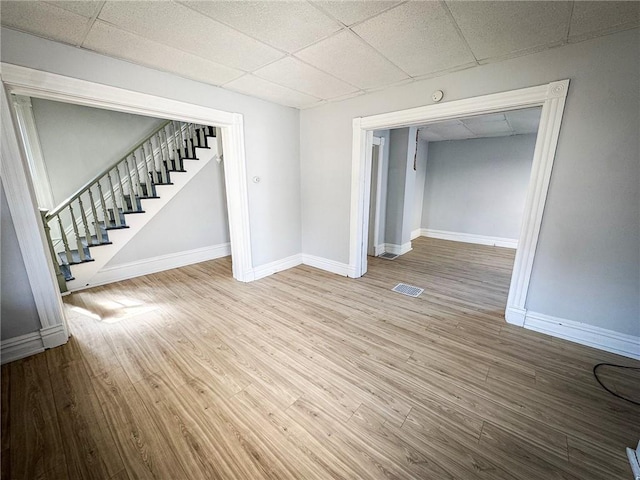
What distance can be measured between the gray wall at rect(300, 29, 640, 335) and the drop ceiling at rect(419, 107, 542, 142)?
1.43 meters

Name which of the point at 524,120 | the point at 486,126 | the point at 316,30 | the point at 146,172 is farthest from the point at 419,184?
the point at 146,172

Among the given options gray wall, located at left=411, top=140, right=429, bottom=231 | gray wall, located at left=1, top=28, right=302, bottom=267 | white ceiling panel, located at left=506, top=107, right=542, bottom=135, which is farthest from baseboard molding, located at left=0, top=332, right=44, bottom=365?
gray wall, located at left=411, top=140, right=429, bottom=231

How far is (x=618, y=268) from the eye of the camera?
2.01 m

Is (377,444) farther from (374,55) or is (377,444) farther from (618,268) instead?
(374,55)

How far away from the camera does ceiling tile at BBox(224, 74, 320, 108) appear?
8.90 ft

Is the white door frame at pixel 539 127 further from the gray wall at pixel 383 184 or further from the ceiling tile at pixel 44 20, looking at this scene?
the ceiling tile at pixel 44 20

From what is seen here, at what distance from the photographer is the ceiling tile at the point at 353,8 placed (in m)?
1.50

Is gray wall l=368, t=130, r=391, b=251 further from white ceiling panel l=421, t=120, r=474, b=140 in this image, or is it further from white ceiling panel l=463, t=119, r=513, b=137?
white ceiling panel l=463, t=119, r=513, b=137

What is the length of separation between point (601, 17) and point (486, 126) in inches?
121

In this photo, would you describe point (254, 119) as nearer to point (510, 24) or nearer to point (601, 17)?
point (510, 24)

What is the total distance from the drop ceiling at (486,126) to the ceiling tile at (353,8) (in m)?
2.56

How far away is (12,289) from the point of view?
6.38ft

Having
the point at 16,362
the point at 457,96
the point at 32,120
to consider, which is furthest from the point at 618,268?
the point at 32,120

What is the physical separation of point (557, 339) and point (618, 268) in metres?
0.77
